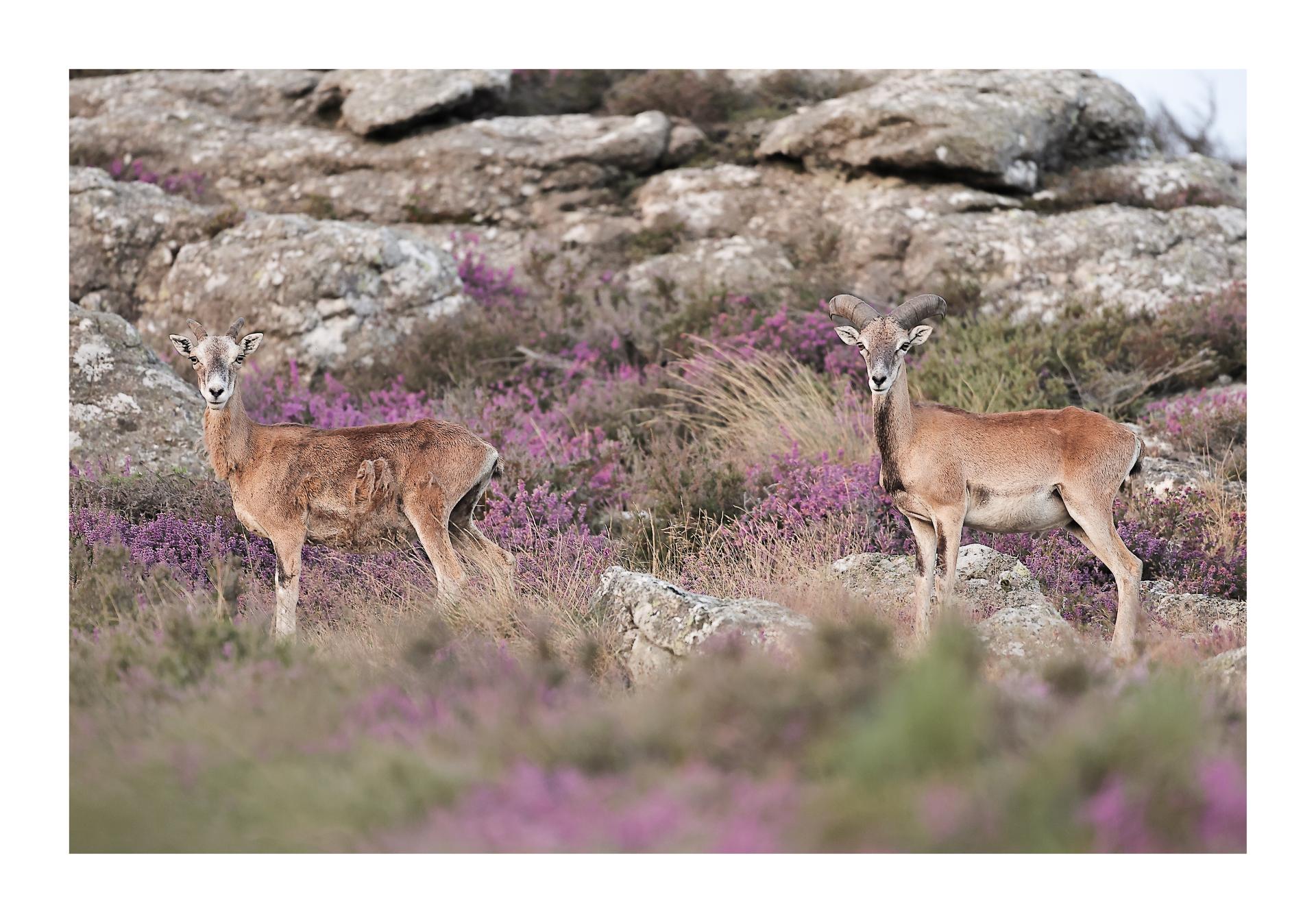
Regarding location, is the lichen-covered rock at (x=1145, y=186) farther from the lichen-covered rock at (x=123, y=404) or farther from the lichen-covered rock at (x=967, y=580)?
the lichen-covered rock at (x=123, y=404)

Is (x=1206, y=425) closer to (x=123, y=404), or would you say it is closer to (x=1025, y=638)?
(x=1025, y=638)

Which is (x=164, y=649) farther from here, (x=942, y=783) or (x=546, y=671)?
(x=942, y=783)

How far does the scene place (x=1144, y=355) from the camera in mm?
12312

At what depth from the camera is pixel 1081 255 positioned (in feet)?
47.8

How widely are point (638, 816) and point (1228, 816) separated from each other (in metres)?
2.41

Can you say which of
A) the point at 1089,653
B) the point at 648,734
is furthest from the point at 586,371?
the point at 648,734

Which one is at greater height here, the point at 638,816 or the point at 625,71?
the point at 625,71

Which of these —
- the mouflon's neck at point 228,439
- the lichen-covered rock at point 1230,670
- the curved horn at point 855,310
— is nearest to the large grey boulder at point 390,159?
the mouflon's neck at point 228,439

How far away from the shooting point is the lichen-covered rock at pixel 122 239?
14.3 metres

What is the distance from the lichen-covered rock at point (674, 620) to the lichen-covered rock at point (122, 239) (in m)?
9.42

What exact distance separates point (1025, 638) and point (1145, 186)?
33.7 ft

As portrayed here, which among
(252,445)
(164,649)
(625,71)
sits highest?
(625,71)

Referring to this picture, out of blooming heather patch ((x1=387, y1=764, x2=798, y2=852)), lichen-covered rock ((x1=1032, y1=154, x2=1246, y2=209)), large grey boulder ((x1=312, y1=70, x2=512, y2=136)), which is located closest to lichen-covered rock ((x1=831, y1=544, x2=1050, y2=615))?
blooming heather patch ((x1=387, y1=764, x2=798, y2=852))

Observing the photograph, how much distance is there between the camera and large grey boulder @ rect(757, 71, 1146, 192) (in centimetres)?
1535
